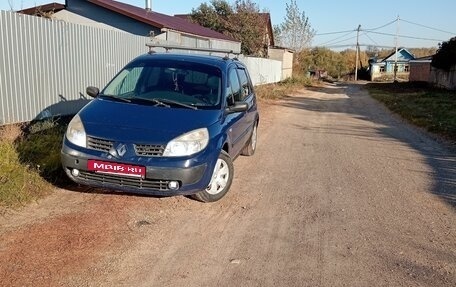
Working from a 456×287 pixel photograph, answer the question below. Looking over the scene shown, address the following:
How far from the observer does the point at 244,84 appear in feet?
25.4

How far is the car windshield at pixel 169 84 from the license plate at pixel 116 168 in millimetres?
1167

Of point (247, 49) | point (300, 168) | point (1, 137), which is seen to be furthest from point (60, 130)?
point (247, 49)

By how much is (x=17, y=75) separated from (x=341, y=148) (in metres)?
6.47

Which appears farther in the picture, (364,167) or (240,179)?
(364,167)

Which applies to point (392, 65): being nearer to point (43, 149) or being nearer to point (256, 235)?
point (43, 149)

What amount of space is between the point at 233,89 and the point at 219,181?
1.65 meters

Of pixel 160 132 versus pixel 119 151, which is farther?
pixel 160 132

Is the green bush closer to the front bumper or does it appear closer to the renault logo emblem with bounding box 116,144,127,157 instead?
the front bumper

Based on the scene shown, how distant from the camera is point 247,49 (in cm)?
4019

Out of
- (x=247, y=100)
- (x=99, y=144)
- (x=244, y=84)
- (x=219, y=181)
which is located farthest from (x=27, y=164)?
(x=244, y=84)

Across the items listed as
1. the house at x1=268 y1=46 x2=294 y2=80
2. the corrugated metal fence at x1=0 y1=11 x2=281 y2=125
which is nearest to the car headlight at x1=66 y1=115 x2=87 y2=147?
the corrugated metal fence at x1=0 y1=11 x2=281 y2=125

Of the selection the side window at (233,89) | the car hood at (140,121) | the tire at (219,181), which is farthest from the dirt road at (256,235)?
the side window at (233,89)

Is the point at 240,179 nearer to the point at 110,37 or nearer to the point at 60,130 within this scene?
the point at 60,130

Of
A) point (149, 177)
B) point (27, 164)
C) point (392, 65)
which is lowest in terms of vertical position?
point (27, 164)
